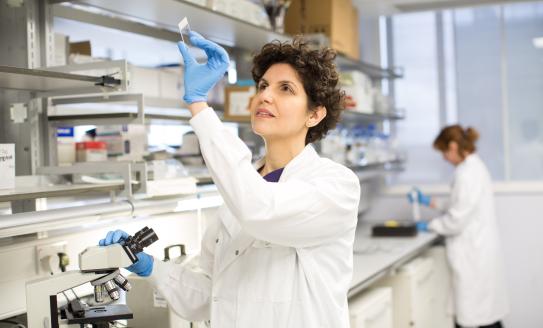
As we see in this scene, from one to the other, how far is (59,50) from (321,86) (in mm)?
994

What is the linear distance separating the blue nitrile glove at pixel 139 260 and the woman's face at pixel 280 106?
0.42 m

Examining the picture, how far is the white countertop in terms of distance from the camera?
9.37 feet

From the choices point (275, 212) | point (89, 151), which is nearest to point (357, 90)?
point (89, 151)

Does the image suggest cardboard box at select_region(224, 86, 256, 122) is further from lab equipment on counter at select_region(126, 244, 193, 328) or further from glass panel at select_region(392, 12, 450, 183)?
glass panel at select_region(392, 12, 450, 183)

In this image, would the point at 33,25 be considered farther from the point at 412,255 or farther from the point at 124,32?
the point at 412,255

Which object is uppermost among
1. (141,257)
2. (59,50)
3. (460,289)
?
(59,50)

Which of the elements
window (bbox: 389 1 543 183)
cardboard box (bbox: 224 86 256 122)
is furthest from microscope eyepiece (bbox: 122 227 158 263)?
window (bbox: 389 1 543 183)

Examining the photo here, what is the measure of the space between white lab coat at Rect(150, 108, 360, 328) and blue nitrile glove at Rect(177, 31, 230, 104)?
0.19 feet

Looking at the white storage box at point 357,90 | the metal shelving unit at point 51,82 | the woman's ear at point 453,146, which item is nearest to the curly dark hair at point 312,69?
the metal shelving unit at point 51,82

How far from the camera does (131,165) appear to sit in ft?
6.37

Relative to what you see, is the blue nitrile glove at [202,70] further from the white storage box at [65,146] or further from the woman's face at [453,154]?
the woman's face at [453,154]

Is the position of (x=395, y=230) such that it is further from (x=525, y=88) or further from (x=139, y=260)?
(x=139, y=260)

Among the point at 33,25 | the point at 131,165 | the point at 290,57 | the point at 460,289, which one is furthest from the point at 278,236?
the point at 460,289

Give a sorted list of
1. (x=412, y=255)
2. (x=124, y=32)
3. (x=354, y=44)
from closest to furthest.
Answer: (x=124, y=32) → (x=412, y=255) → (x=354, y=44)
